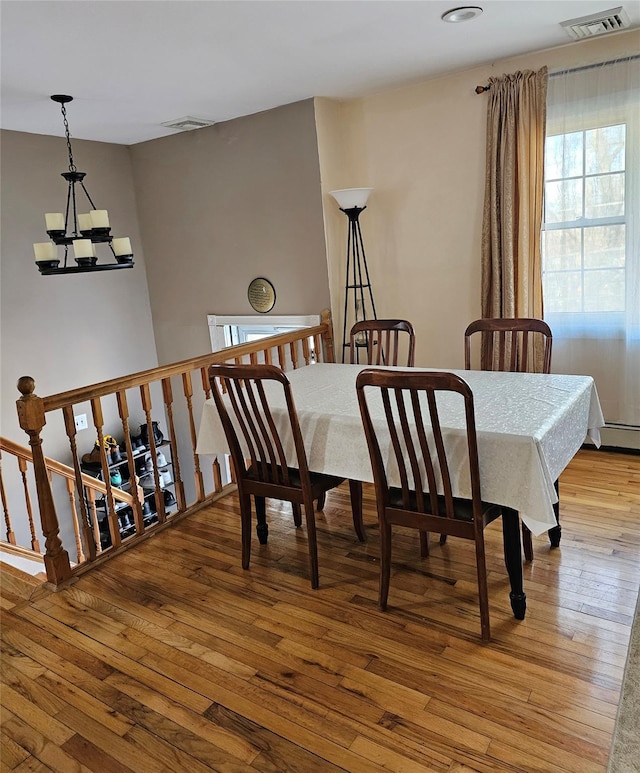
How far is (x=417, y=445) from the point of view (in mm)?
2275

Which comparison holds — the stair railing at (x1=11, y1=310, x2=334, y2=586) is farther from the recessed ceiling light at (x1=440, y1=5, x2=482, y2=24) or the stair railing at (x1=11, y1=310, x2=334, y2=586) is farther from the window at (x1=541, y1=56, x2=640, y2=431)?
the recessed ceiling light at (x1=440, y1=5, x2=482, y2=24)

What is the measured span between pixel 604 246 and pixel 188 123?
310 centimetres

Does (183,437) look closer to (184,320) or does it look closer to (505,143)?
(184,320)

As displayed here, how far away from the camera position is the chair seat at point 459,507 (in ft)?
7.11

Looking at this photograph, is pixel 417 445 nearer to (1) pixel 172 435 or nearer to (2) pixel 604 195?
(1) pixel 172 435

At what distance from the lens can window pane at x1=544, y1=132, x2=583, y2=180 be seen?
3.52 meters

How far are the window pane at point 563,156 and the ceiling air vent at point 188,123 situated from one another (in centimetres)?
251

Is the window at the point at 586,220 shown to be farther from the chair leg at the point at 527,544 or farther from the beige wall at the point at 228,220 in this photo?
the chair leg at the point at 527,544

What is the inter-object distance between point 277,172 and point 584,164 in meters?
2.14

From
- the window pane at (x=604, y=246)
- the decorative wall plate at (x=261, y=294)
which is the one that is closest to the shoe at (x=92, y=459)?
the decorative wall plate at (x=261, y=294)

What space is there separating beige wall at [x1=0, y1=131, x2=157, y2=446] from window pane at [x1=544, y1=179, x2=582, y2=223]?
3.56 meters

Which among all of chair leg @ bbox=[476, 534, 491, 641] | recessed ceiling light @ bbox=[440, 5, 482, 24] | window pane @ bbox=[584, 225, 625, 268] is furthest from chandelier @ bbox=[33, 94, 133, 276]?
window pane @ bbox=[584, 225, 625, 268]

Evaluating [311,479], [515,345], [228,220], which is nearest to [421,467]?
[311,479]

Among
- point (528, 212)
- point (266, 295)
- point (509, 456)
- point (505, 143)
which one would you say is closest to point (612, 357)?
point (528, 212)
